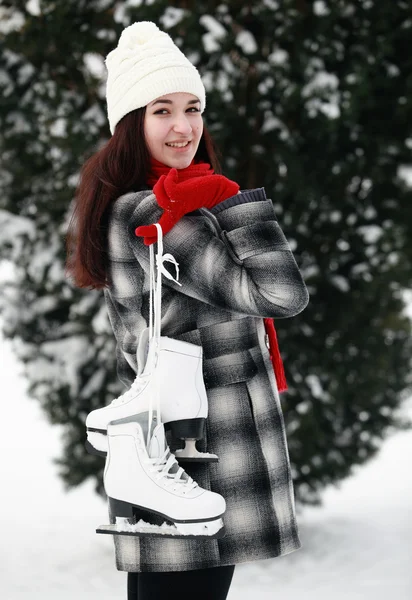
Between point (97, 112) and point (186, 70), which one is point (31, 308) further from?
point (186, 70)

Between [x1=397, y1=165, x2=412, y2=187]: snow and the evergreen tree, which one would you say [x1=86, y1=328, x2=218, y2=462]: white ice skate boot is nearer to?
the evergreen tree

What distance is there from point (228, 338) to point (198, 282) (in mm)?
170

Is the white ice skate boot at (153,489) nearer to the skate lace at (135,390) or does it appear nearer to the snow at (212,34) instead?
the skate lace at (135,390)

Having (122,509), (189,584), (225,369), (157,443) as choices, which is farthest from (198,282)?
(189,584)

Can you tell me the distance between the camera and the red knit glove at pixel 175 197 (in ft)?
5.52

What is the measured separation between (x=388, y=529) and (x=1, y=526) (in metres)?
2.23

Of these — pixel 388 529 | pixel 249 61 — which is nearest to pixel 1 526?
pixel 388 529

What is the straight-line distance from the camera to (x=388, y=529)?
16.0 feet

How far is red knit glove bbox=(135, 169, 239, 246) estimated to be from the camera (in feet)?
5.52

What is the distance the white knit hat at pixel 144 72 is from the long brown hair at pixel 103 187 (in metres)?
0.04

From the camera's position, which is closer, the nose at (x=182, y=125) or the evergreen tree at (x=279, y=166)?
the nose at (x=182, y=125)

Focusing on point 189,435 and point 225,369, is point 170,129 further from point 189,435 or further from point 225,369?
point 189,435

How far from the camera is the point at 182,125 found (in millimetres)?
1893

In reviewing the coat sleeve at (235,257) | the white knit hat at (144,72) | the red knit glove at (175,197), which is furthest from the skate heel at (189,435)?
the white knit hat at (144,72)
